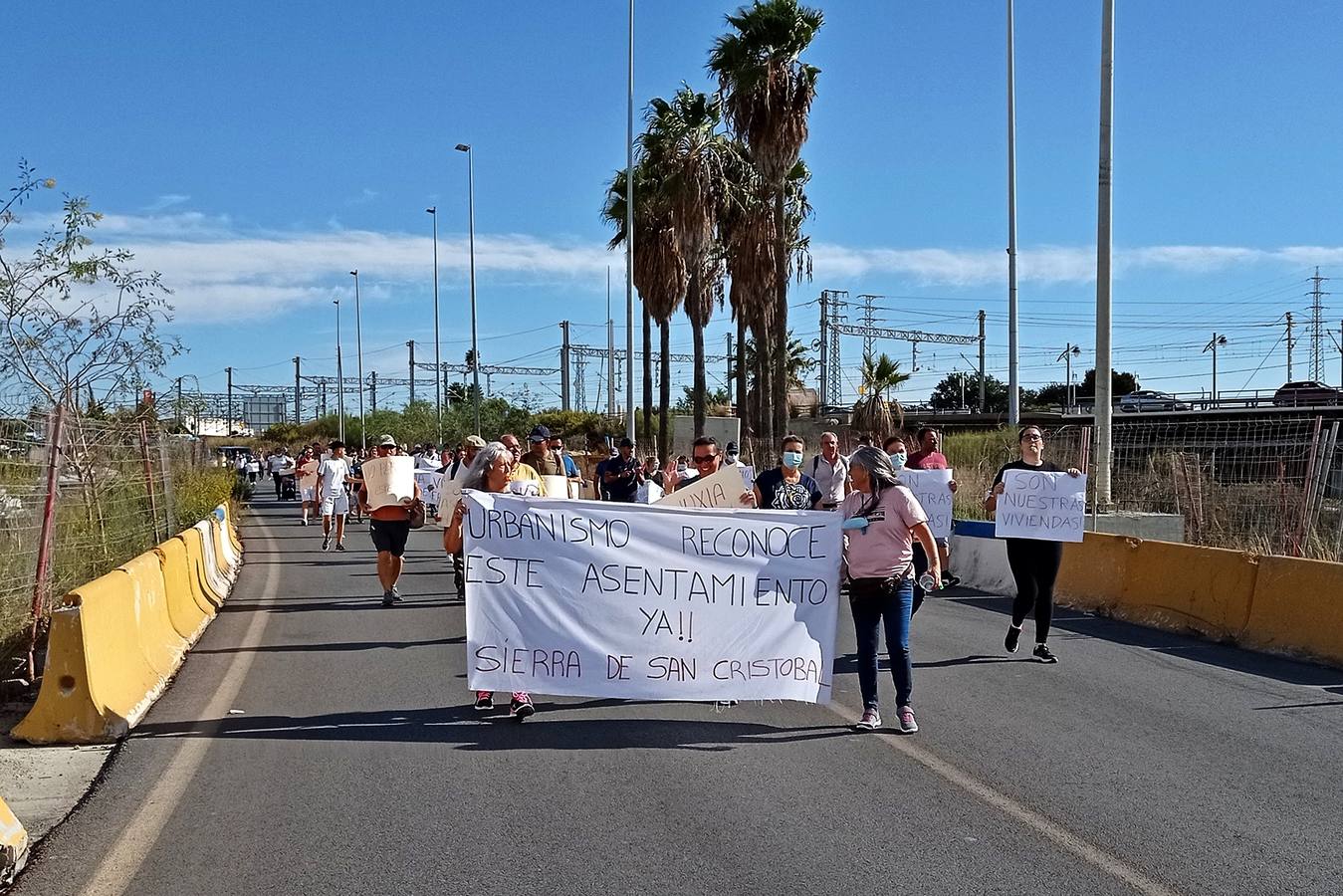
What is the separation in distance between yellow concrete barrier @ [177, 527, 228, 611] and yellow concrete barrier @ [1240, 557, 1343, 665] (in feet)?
33.0

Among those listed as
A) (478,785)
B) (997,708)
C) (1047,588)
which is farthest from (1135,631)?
(478,785)

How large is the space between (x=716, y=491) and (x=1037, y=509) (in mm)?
2683

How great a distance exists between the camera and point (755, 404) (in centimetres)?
4012

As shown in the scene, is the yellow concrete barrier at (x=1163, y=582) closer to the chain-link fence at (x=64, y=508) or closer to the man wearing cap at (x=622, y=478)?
the man wearing cap at (x=622, y=478)

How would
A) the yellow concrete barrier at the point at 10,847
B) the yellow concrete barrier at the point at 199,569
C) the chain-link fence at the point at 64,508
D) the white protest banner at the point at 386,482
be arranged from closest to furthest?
the yellow concrete barrier at the point at 10,847 → the chain-link fence at the point at 64,508 → the yellow concrete barrier at the point at 199,569 → the white protest banner at the point at 386,482

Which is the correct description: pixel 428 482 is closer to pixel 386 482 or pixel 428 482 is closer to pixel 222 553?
pixel 222 553

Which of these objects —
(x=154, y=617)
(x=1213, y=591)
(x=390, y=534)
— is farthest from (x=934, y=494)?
(x=154, y=617)

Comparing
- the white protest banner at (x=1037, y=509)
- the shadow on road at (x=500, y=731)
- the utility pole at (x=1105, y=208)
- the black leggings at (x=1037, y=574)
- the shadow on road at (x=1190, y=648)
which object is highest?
the utility pole at (x=1105, y=208)

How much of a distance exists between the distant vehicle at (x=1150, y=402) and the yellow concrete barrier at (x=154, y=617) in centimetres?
5037

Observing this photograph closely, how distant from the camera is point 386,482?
13203 millimetres

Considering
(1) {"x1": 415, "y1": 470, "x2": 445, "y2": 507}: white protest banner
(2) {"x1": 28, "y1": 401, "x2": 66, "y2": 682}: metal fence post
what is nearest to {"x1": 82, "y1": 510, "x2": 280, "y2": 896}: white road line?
(2) {"x1": 28, "y1": 401, "x2": 66, "y2": 682}: metal fence post

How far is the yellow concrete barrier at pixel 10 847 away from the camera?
16.2 feet

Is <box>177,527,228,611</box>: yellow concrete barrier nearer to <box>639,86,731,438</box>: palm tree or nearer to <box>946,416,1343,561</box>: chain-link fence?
<box>946,416,1343,561</box>: chain-link fence

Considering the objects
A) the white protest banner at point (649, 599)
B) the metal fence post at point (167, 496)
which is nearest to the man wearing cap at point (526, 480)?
the white protest banner at point (649, 599)
